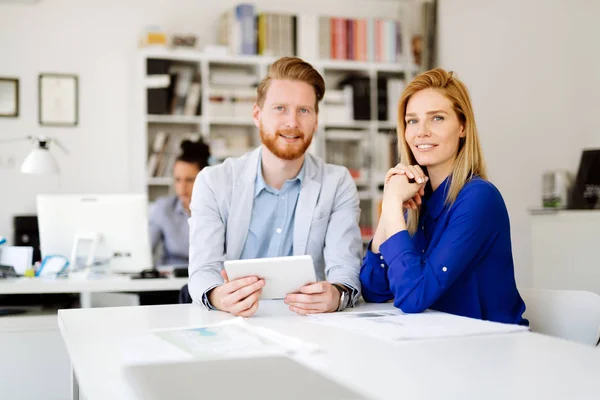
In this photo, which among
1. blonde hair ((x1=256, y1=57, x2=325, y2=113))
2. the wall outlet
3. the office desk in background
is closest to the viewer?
blonde hair ((x1=256, y1=57, x2=325, y2=113))

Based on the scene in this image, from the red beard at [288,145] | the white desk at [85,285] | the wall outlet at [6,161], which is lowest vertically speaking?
the white desk at [85,285]

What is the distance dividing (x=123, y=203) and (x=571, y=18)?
2.90 meters

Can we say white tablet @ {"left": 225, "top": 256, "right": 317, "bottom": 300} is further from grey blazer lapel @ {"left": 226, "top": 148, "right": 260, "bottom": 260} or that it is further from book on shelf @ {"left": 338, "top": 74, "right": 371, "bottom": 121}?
book on shelf @ {"left": 338, "top": 74, "right": 371, "bottom": 121}

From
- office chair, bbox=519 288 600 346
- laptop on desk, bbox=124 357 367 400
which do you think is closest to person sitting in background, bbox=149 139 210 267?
office chair, bbox=519 288 600 346

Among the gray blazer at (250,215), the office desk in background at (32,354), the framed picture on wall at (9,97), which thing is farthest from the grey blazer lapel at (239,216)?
the framed picture on wall at (9,97)

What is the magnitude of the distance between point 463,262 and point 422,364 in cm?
62

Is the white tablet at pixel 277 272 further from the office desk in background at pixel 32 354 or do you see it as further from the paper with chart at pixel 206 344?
the office desk in background at pixel 32 354

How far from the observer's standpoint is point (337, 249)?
2115 millimetres

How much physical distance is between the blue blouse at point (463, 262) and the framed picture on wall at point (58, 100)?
389cm

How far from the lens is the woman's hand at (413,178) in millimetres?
1839

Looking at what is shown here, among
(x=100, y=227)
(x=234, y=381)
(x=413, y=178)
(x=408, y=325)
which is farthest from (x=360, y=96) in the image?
(x=234, y=381)

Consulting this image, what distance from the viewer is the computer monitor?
3.08 meters

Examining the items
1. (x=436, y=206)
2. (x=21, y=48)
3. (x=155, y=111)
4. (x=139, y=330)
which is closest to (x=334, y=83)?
(x=155, y=111)

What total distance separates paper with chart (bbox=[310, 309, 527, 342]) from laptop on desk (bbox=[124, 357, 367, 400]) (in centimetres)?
30
